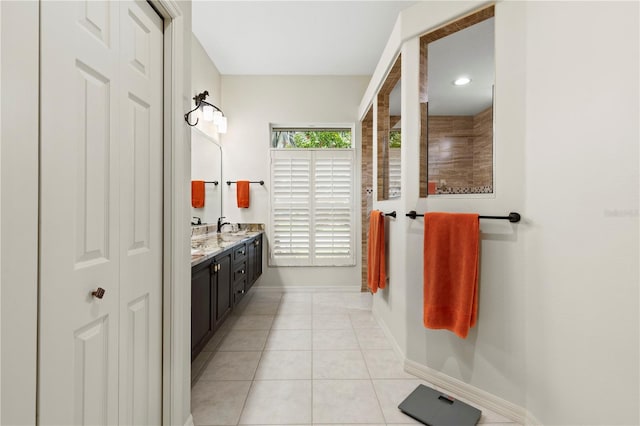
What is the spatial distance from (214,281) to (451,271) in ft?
5.00

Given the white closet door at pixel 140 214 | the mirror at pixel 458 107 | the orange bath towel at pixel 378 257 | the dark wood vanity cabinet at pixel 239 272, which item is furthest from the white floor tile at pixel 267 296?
the mirror at pixel 458 107

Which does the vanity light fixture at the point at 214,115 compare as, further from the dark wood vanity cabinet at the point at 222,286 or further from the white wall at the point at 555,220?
the white wall at the point at 555,220

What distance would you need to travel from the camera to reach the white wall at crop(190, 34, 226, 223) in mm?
3010

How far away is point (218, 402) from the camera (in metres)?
1.67

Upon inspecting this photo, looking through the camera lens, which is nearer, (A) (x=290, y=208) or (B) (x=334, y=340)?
(B) (x=334, y=340)

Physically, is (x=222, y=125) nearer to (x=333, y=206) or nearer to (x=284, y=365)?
(x=333, y=206)

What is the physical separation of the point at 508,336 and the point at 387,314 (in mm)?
1075

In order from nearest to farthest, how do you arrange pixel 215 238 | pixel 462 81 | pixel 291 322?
1. pixel 462 81
2. pixel 291 322
3. pixel 215 238

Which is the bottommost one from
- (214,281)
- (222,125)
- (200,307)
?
(200,307)

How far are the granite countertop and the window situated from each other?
347mm

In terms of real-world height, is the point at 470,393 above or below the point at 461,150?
below

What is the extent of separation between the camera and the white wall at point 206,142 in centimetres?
301

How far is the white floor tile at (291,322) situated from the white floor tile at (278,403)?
0.87m

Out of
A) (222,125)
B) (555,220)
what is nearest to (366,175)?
(222,125)
